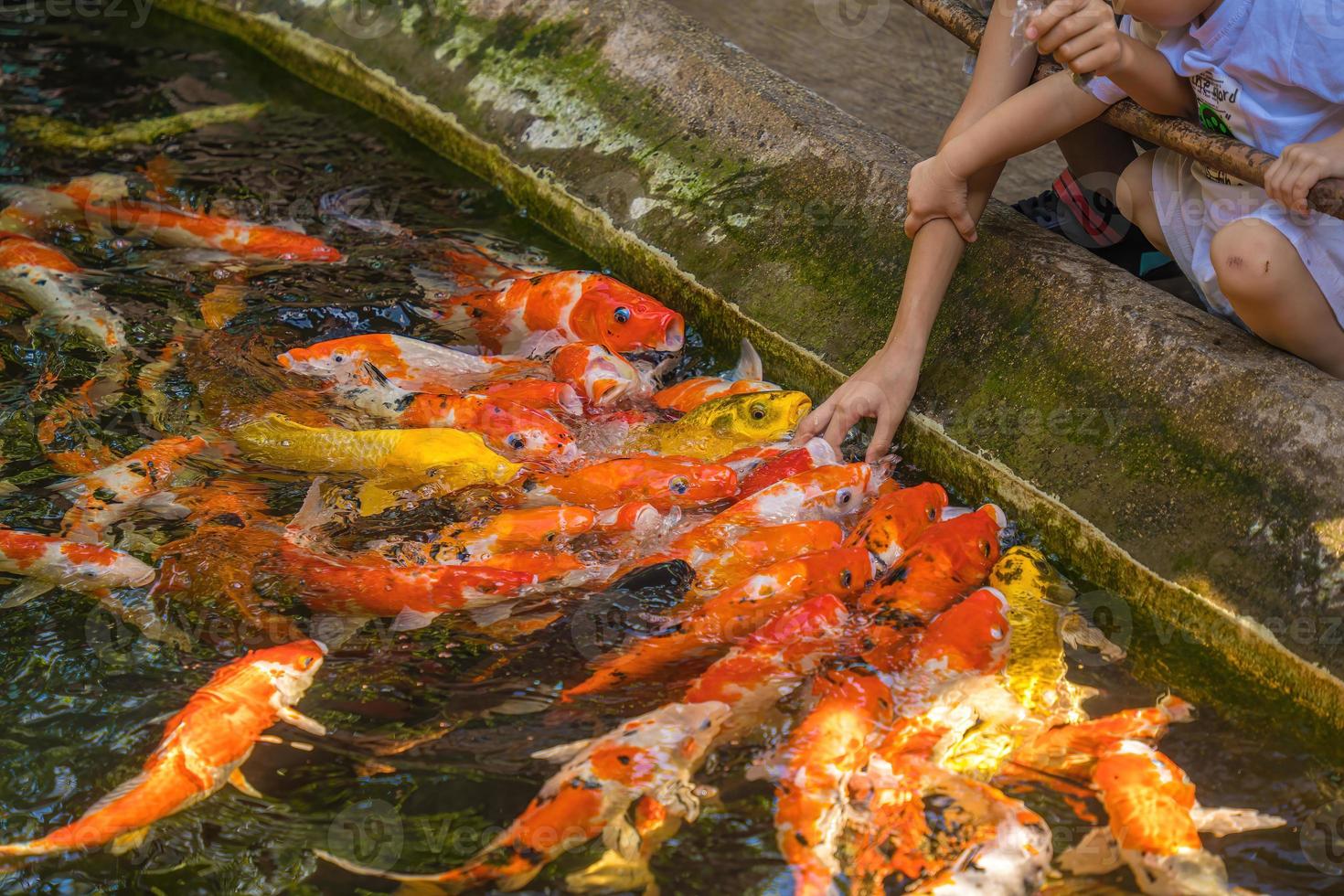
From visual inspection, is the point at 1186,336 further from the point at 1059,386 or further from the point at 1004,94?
the point at 1004,94

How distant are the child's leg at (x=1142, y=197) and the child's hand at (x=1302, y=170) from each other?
688mm

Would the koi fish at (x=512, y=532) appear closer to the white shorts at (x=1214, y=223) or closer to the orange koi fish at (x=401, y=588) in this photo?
the orange koi fish at (x=401, y=588)

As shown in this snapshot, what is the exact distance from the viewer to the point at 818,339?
4.12 m

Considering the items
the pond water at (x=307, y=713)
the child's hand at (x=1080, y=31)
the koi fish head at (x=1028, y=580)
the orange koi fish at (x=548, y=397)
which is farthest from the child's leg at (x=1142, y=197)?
the orange koi fish at (x=548, y=397)

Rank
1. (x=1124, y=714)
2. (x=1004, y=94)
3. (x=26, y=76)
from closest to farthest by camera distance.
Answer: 1. (x=1124, y=714)
2. (x=1004, y=94)
3. (x=26, y=76)

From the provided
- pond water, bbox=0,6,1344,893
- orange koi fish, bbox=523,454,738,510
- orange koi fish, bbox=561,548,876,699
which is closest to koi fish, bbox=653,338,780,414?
pond water, bbox=0,6,1344,893

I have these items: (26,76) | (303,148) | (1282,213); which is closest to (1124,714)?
(1282,213)

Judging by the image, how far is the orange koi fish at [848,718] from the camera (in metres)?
2.53

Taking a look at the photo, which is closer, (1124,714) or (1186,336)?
(1124,714)

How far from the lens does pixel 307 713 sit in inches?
111

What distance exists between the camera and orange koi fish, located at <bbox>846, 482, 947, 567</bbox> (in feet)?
10.9

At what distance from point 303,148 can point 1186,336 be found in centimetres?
386

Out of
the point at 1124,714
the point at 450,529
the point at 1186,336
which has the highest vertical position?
the point at 1186,336

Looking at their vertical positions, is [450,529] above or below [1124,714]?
below
